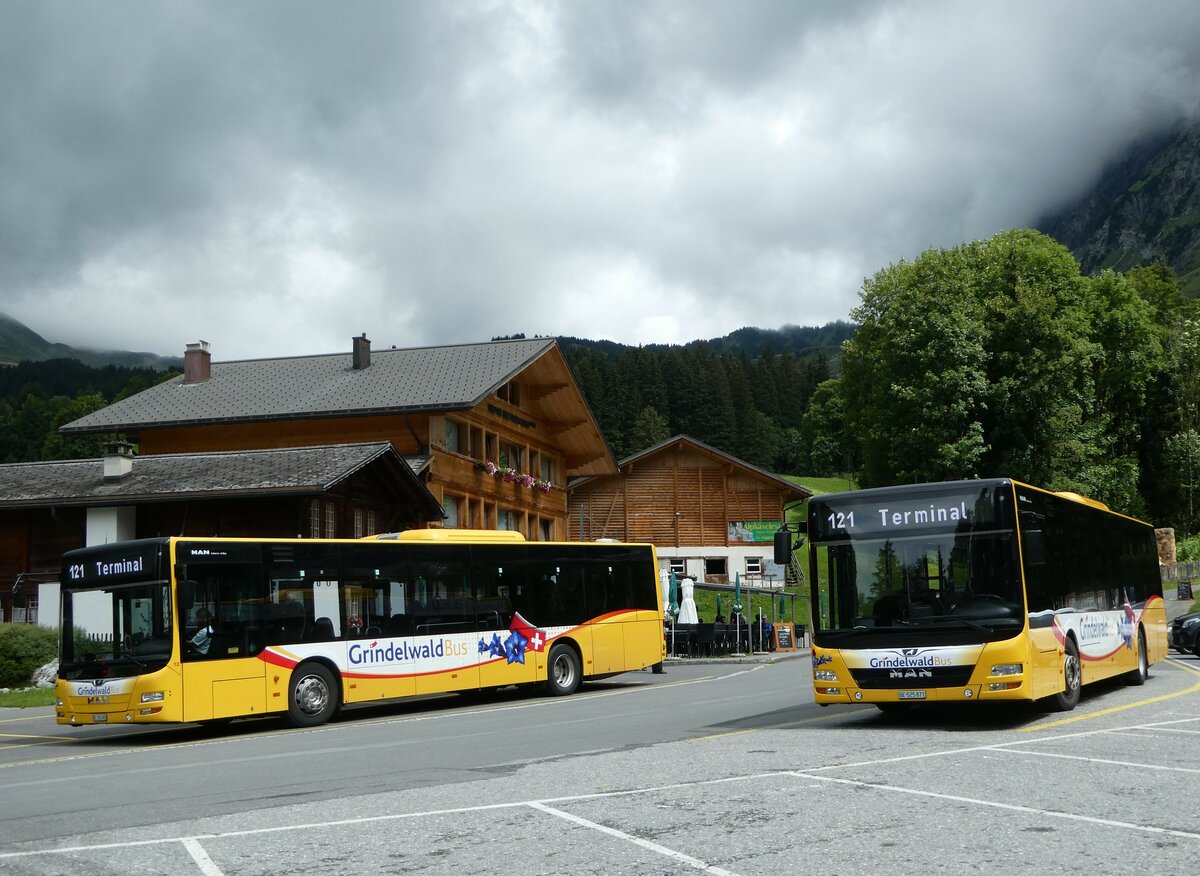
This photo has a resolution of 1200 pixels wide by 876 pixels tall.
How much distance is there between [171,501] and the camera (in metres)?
31.3

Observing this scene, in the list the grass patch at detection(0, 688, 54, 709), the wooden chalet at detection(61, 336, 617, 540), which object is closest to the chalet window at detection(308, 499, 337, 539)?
the wooden chalet at detection(61, 336, 617, 540)

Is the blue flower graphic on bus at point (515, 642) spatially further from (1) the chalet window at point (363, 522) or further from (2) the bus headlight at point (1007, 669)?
(1) the chalet window at point (363, 522)

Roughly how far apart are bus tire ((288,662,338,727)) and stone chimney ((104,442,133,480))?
54.5ft

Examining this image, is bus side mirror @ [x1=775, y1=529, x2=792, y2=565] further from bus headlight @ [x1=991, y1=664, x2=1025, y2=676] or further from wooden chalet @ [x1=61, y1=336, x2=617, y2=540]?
wooden chalet @ [x1=61, y1=336, x2=617, y2=540]

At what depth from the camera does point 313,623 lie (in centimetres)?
1834

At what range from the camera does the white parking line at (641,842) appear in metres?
6.62

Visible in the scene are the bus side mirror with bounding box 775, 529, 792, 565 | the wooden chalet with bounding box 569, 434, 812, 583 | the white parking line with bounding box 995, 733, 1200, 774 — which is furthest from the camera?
the wooden chalet with bounding box 569, 434, 812, 583

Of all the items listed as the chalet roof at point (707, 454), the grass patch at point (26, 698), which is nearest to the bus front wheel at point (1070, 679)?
the grass patch at point (26, 698)

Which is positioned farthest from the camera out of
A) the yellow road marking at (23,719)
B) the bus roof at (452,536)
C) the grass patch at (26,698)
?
the grass patch at (26,698)

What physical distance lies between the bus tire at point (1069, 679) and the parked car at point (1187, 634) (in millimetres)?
14622

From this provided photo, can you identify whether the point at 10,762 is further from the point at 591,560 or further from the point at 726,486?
the point at 726,486

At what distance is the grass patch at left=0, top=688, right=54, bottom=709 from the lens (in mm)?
24031

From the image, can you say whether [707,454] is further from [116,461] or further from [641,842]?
[641,842]

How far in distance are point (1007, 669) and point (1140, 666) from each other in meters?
8.04
